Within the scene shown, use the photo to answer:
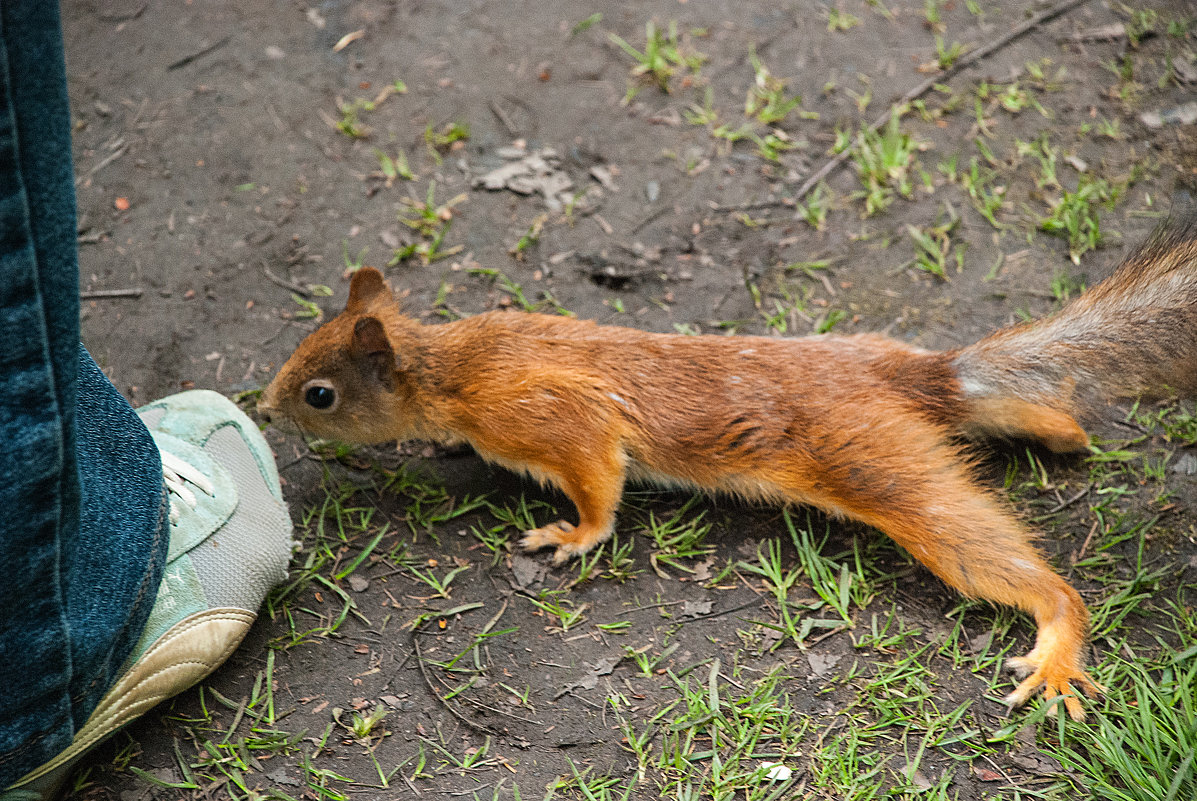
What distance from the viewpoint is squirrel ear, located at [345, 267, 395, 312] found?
3.59 metres

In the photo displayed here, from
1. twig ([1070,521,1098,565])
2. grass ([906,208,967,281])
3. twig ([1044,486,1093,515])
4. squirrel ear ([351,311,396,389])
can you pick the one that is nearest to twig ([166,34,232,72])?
squirrel ear ([351,311,396,389])

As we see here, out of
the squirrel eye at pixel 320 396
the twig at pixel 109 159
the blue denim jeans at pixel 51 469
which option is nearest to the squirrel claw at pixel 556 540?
the squirrel eye at pixel 320 396

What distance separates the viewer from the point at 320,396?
11.2ft

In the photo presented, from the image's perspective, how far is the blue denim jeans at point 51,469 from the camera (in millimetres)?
1645

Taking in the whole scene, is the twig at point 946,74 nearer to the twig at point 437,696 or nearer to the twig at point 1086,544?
the twig at point 1086,544

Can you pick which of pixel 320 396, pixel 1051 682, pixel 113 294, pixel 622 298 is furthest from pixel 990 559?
pixel 113 294

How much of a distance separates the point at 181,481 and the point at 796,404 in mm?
2001

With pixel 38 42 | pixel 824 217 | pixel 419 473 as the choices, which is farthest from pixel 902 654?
pixel 38 42

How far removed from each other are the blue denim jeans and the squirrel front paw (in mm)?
2494

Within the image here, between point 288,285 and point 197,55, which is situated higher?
point 197,55

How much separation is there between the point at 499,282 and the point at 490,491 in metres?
1.07

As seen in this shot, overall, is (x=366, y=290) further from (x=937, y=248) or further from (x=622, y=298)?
(x=937, y=248)

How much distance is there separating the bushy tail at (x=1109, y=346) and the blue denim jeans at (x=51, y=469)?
2.59 metres

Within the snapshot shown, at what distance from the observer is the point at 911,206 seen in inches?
171
